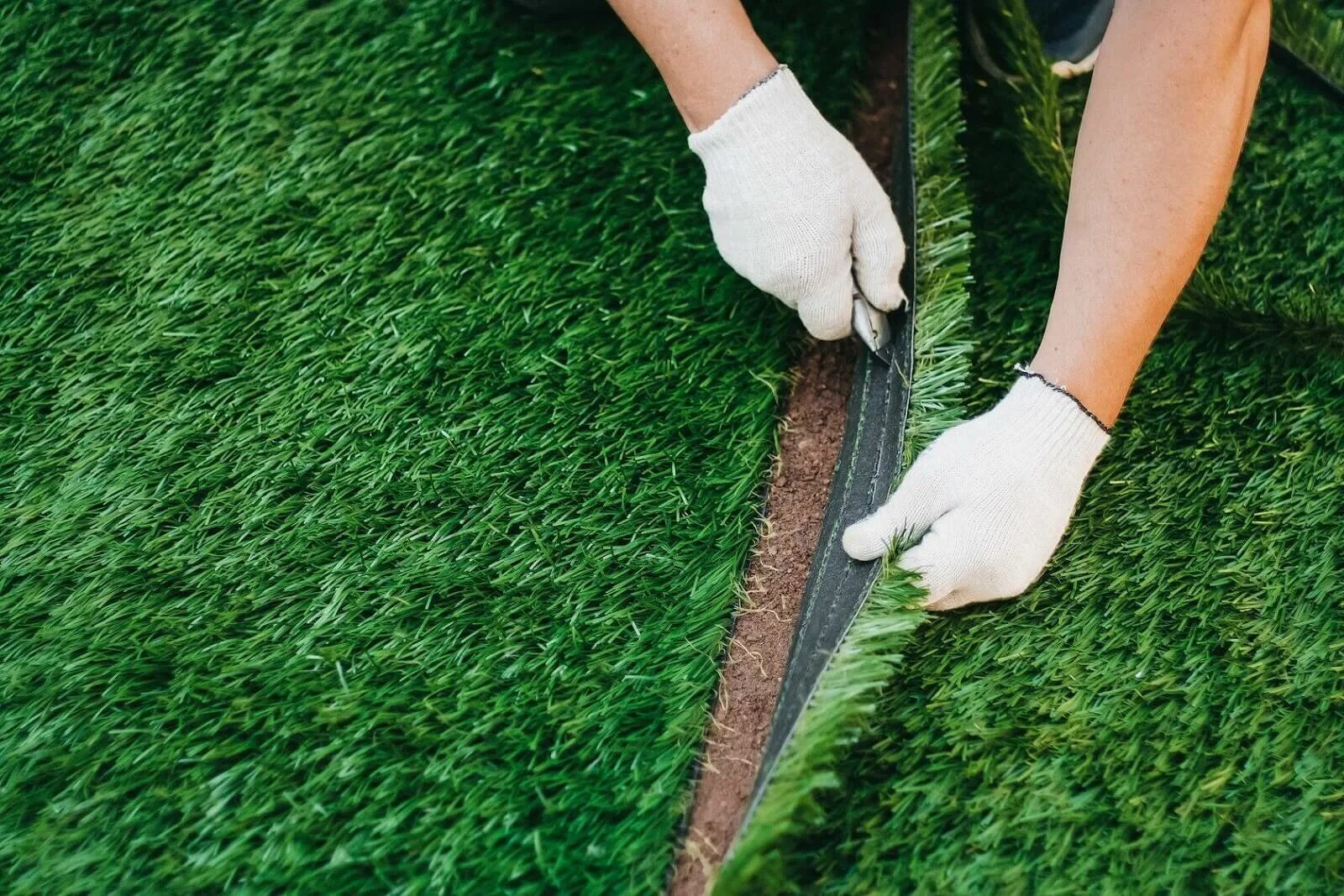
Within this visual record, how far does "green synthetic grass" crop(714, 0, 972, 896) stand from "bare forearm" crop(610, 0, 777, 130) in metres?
0.33

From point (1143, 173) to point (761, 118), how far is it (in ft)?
1.61

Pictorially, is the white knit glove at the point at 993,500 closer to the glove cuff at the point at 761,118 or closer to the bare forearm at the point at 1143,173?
the bare forearm at the point at 1143,173

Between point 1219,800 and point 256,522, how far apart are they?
1.30 meters

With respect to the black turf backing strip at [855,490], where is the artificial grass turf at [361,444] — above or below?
above

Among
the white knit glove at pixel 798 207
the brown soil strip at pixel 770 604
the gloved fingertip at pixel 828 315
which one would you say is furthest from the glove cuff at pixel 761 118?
the brown soil strip at pixel 770 604

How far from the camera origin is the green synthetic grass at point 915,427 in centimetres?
103

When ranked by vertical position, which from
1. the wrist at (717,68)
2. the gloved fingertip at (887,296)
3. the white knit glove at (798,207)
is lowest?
the gloved fingertip at (887,296)

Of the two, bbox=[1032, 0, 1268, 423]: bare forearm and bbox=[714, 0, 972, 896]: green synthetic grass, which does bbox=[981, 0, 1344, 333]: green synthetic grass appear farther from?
bbox=[1032, 0, 1268, 423]: bare forearm

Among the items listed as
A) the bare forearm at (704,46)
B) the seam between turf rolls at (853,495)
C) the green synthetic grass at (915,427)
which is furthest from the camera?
the bare forearm at (704,46)

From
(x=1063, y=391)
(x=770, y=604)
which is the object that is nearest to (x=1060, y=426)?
(x=1063, y=391)

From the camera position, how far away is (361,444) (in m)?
1.36

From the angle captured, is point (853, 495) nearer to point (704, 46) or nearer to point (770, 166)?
point (770, 166)

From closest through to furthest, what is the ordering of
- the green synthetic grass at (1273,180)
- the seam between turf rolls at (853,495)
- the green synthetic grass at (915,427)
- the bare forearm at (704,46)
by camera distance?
the green synthetic grass at (915,427) < the seam between turf rolls at (853,495) < the bare forearm at (704,46) < the green synthetic grass at (1273,180)

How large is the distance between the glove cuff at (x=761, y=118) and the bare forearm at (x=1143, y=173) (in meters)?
0.39
